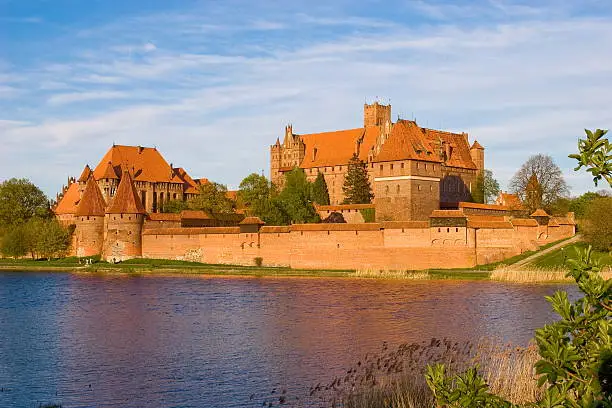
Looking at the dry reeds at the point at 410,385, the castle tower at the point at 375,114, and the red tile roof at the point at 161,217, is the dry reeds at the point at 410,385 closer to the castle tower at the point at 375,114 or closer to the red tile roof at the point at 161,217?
the red tile roof at the point at 161,217

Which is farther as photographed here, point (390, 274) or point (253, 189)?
point (253, 189)

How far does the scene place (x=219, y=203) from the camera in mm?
50594

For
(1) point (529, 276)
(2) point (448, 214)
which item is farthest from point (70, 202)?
(1) point (529, 276)

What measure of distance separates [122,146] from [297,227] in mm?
26034

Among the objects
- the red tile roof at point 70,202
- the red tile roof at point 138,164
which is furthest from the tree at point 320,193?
the red tile roof at point 70,202

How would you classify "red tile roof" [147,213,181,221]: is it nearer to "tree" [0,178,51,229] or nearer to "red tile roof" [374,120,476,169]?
"red tile roof" [374,120,476,169]

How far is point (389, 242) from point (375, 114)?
2634 cm

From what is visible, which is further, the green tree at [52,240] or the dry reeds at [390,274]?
the green tree at [52,240]

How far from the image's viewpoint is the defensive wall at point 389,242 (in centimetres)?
3241

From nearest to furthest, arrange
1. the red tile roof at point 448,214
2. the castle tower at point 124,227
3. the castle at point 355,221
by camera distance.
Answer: the red tile roof at point 448,214 → the castle at point 355,221 → the castle tower at point 124,227

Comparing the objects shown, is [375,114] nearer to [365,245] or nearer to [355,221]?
[355,221]

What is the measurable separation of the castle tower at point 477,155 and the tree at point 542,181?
7.57 metres

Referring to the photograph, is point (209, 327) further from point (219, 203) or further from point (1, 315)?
point (219, 203)

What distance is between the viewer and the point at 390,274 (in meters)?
31.6
